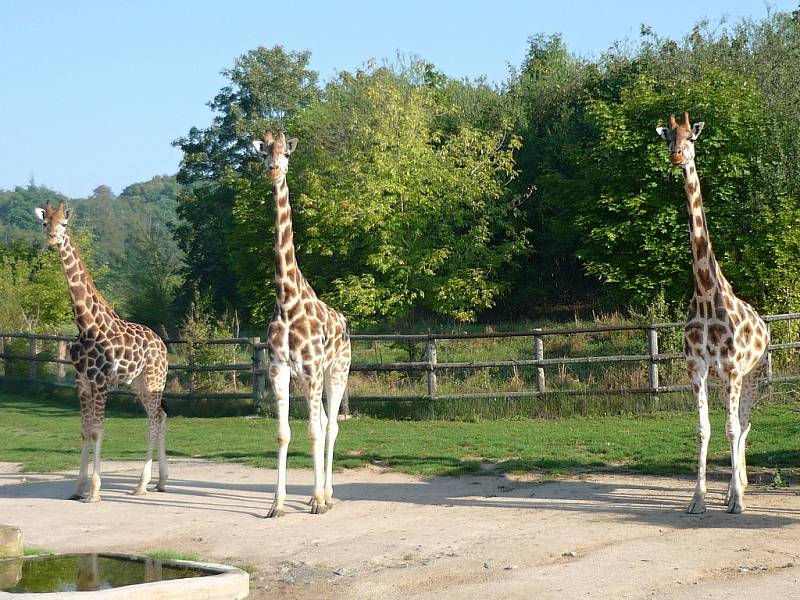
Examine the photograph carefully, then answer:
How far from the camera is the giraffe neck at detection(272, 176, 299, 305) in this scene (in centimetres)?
1094

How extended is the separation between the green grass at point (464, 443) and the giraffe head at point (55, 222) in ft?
13.2

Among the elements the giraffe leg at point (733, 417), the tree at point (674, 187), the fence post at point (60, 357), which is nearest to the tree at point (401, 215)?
the tree at point (674, 187)

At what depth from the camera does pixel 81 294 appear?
41.0 feet

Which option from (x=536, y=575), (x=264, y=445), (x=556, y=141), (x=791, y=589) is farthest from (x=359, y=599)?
(x=556, y=141)

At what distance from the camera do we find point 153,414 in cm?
1249

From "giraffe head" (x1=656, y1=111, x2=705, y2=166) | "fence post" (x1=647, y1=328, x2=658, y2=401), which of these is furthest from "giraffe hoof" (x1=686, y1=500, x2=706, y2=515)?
"fence post" (x1=647, y1=328, x2=658, y2=401)

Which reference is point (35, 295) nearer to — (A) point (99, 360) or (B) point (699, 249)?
(A) point (99, 360)

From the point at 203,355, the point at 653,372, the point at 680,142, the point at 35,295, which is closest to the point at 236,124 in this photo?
the point at 35,295

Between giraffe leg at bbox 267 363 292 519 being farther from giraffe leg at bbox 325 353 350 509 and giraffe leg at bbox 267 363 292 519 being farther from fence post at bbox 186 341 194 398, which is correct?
Result: fence post at bbox 186 341 194 398

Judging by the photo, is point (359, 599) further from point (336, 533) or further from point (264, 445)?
point (264, 445)

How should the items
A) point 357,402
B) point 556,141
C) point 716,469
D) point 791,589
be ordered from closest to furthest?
point 791,589, point 716,469, point 357,402, point 556,141

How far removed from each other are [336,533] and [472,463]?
416 cm

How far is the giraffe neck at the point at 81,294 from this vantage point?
486 inches

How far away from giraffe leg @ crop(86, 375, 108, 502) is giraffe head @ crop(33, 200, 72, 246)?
183 cm
